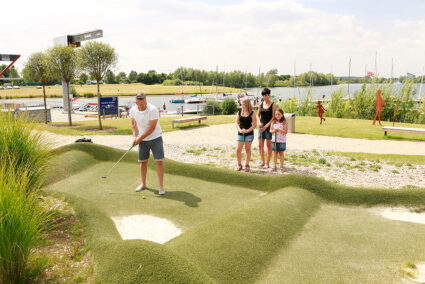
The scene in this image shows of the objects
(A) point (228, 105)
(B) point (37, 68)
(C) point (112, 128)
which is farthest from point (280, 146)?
(A) point (228, 105)

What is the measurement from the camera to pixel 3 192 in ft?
8.77

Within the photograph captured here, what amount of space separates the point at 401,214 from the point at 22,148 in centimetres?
574

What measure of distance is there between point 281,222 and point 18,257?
3044 millimetres

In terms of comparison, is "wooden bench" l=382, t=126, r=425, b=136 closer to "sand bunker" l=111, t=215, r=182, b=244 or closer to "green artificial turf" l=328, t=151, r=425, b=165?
"green artificial turf" l=328, t=151, r=425, b=165

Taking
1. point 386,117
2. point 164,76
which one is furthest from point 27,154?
point 164,76

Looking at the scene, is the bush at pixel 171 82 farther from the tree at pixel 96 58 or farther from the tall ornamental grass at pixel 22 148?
the tall ornamental grass at pixel 22 148

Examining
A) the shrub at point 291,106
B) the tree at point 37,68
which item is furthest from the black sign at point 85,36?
the shrub at point 291,106

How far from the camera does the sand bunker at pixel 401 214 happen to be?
4.75 meters

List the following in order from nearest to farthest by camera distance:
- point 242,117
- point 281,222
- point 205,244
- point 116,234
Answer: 1. point 205,244
2. point 116,234
3. point 281,222
4. point 242,117

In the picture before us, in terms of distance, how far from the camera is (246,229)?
3912 millimetres

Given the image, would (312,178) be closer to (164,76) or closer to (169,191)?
(169,191)

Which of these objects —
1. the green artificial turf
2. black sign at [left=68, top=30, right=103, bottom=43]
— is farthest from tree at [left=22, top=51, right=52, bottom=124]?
the green artificial turf

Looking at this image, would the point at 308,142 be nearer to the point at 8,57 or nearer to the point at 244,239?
the point at 244,239

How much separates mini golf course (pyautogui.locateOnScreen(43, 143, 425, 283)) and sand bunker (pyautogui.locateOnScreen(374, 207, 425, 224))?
0.13 m
